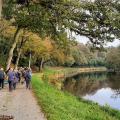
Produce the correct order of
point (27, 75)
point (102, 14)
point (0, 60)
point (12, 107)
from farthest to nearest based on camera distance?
point (0, 60), point (27, 75), point (12, 107), point (102, 14)

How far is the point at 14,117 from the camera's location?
1659cm

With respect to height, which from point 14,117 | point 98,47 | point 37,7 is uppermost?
point 37,7

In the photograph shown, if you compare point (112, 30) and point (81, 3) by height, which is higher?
point (81, 3)

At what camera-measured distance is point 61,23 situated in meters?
15.6

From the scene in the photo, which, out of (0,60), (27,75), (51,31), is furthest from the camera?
(0,60)

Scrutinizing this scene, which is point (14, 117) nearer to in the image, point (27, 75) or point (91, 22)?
point (91, 22)

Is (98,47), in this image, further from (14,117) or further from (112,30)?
(14,117)

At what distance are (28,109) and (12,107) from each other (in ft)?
3.45

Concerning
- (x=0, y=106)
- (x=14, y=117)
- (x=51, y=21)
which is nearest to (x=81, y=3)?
(x=51, y=21)

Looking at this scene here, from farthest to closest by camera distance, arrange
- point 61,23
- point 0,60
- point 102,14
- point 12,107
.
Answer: point 0,60 → point 12,107 → point 61,23 → point 102,14

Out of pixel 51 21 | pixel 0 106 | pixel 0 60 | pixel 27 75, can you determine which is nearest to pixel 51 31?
pixel 51 21

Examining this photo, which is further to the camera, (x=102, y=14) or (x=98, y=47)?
(x=98, y=47)

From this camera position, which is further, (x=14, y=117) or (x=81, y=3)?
(x=14, y=117)

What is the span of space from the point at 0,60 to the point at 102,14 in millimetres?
41592
